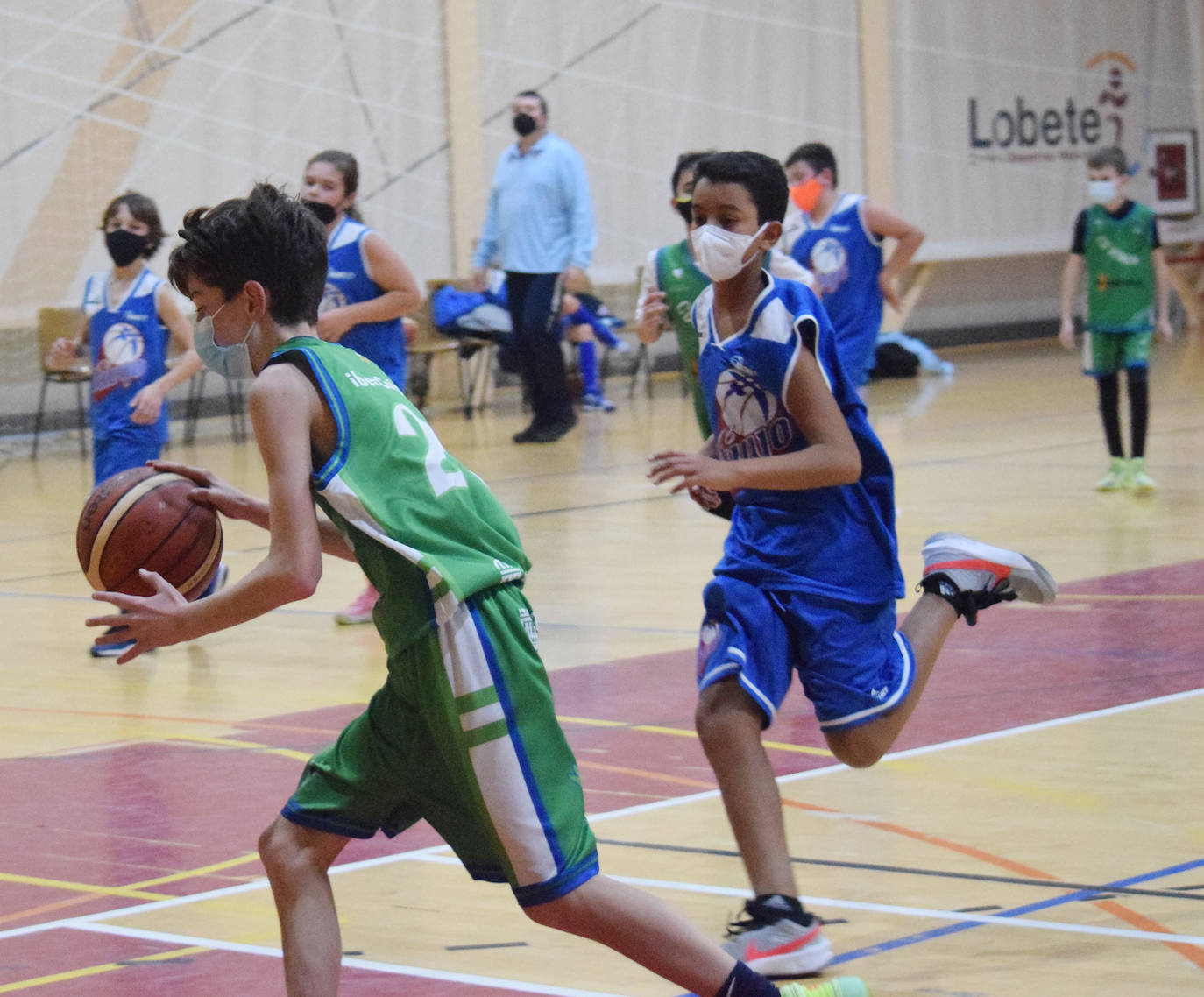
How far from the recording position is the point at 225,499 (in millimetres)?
3213

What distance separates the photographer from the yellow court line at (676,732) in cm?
525

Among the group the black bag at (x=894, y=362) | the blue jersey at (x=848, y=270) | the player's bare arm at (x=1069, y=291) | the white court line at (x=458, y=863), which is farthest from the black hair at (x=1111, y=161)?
the black bag at (x=894, y=362)

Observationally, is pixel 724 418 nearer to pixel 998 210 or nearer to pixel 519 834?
pixel 519 834

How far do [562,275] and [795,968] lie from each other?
10378 mm

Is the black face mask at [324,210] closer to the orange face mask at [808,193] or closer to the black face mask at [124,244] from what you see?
the black face mask at [124,244]

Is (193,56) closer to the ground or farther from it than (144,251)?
farther from it

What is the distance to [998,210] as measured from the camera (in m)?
21.2

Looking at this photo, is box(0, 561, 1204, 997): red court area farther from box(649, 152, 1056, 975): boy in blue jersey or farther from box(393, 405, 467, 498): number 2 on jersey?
box(393, 405, 467, 498): number 2 on jersey

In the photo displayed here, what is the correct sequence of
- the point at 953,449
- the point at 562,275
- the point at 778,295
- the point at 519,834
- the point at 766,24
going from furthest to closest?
the point at 766,24 < the point at 562,275 < the point at 953,449 < the point at 778,295 < the point at 519,834

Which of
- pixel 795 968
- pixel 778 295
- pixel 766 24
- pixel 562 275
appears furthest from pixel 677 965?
pixel 766 24

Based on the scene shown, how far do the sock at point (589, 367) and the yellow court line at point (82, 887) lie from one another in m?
11.9

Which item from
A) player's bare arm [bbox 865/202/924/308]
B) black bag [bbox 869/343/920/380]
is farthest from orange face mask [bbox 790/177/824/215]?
black bag [bbox 869/343/920/380]

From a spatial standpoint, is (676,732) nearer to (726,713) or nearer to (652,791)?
(652,791)

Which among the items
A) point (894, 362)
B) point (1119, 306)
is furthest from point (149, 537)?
point (894, 362)
